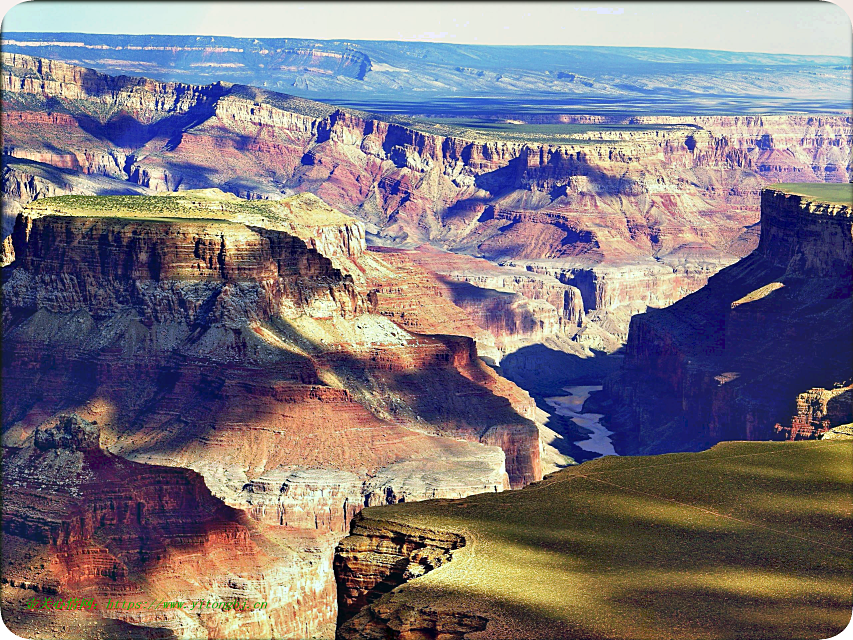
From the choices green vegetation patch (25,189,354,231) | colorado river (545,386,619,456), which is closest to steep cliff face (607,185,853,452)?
colorado river (545,386,619,456)

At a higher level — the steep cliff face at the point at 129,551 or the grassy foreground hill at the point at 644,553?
the grassy foreground hill at the point at 644,553

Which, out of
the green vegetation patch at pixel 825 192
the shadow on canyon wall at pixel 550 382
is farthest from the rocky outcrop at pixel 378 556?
the shadow on canyon wall at pixel 550 382

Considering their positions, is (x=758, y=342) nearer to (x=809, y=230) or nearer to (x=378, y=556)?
(x=809, y=230)

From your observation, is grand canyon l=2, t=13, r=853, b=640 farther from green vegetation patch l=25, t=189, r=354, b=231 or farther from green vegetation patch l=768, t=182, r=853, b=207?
green vegetation patch l=768, t=182, r=853, b=207

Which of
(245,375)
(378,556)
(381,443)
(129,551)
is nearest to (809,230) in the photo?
(381,443)

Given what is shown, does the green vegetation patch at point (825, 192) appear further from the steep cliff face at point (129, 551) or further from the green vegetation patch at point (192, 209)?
the steep cliff face at point (129, 551)
